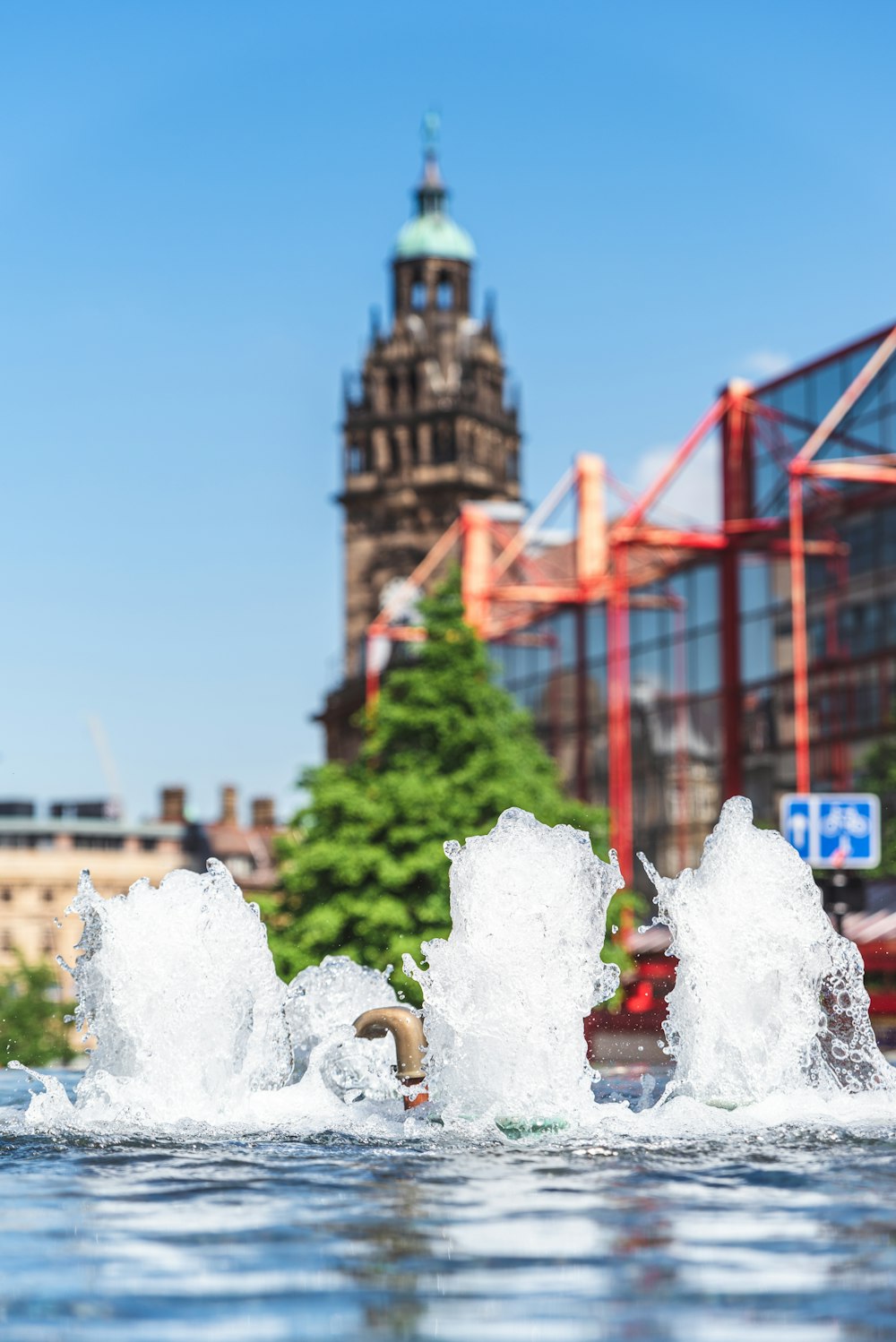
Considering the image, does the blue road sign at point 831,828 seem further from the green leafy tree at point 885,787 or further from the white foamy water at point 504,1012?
the green leafy tree at point 885,787

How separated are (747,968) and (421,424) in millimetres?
118888

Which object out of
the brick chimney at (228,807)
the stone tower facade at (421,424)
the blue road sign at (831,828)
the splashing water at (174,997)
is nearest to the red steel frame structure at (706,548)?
the blue road sign at (831,828)

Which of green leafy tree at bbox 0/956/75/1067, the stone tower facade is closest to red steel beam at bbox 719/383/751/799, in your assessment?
green leafy tree at bbox 0/956/75/1067

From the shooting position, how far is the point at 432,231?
14512cm

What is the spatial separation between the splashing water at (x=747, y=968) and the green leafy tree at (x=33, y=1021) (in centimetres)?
5217

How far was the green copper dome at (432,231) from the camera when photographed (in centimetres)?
14350

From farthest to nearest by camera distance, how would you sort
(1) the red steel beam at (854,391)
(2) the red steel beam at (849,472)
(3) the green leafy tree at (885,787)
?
(1) the red steel beam at (854,391) → (2) the red steel beam at (849,472) → (3) the green leafy tree at (885,787)

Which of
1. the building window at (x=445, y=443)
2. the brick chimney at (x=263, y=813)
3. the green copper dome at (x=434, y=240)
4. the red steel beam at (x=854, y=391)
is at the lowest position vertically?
the brick chimney at (x=263, y=813)

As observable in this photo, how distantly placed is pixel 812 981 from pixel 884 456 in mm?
35089

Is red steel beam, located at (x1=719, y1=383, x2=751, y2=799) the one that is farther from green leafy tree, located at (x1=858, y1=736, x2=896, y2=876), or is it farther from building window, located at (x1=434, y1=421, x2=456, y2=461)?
building window, located at (x1=434, y1=421, x2=456, y2=461)

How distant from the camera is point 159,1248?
1104 centimetres

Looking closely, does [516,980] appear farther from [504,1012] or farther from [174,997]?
[174,997]

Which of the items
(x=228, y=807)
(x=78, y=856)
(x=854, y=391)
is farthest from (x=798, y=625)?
(x=228, y=807)

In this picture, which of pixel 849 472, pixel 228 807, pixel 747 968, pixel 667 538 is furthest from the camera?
pixel 228 807
